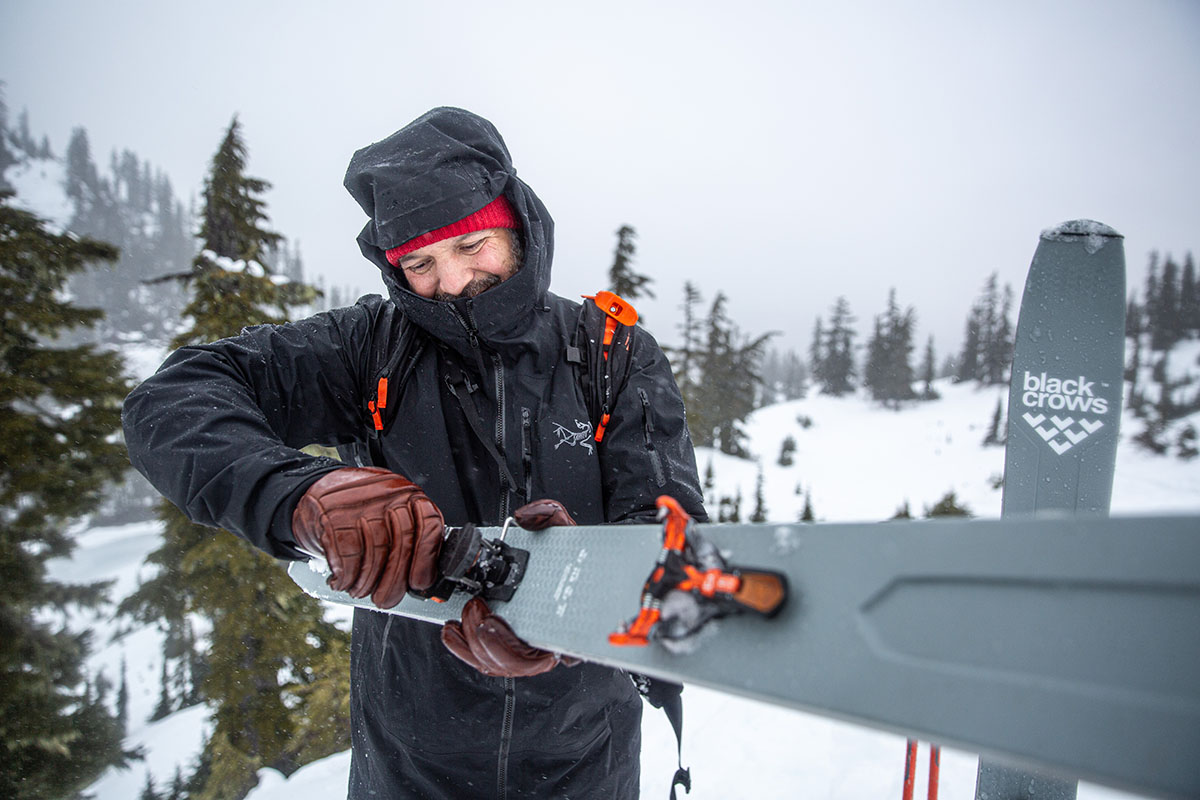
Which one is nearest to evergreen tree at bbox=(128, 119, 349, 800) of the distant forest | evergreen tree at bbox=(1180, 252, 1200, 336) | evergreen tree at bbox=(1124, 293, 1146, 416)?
the distant forest

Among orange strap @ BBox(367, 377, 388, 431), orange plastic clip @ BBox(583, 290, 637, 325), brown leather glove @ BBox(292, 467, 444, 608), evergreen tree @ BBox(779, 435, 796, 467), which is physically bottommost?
evergreen tree @ BBox(779, 435, 796, 467)

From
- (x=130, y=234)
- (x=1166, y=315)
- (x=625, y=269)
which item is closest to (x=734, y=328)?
(x=625, y=269)

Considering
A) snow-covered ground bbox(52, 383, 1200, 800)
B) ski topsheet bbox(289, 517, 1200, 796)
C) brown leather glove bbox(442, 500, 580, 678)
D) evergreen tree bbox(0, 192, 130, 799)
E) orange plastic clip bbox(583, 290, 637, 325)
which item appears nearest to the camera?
ski topsheet bbox(289, 517, 1200, 796)

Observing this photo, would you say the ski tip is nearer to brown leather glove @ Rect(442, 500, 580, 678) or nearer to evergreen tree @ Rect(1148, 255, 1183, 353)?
brown leather glove @ Rect(442, 500, 580, 678)

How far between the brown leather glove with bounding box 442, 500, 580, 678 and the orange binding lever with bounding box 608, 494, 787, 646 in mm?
380

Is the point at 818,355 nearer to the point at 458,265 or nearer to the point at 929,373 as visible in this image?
the point at 929,373

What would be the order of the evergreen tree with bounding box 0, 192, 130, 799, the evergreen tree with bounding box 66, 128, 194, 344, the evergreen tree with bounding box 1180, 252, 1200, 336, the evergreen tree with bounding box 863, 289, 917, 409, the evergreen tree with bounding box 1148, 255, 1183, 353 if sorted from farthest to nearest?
the evergreen tree with bounding box 66, 128, 194, 344
the evergreen tree with bounding box 863, 289, 917, 409
the evergreen tree with bounding box 1180, 252, 1200, 336
the evergreen tree with bounding box 1148, 255, 1183, 353
the evergreen tree with bounding box 0, 192, 130, 799

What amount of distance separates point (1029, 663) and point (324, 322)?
2061 millimetres

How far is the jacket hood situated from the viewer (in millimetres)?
1686

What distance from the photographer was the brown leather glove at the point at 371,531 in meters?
1.32

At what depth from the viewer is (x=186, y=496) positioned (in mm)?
1418

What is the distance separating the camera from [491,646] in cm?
143

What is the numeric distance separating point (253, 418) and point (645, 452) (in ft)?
3.81

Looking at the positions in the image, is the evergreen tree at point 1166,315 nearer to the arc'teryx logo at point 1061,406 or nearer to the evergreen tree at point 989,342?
the evergreen tree at point 989,342
